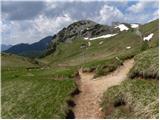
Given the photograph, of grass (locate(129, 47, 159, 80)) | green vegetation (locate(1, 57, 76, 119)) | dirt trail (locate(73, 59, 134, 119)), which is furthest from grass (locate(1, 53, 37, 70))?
grass (locate(129, 47, 159, 80))

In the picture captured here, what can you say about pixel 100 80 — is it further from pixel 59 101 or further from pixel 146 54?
pixel 59 101

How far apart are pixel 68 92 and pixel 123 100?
25.4ft

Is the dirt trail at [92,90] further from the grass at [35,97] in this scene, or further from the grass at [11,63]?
the grass at [11,63]

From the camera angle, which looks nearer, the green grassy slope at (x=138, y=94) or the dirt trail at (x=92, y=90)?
the green grassy slope at (x=138, y=94)

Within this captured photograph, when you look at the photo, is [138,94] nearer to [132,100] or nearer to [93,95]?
[132,100]

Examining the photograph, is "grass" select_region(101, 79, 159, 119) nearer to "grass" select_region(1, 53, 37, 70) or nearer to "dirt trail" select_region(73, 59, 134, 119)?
"dirt trail" select_region(73, 59, 134, 119)

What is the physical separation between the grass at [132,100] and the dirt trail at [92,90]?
1214 millimetres

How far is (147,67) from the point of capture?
41.3 m

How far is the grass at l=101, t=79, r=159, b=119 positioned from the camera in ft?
105

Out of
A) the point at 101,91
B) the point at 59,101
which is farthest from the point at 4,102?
the point at 101,91

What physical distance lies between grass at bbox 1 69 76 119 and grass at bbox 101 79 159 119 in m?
4.49

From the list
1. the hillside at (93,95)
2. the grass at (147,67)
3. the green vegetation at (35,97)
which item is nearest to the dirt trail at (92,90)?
the hillside at (93,95)

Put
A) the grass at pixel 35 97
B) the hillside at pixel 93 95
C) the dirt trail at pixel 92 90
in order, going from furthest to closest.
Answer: the dirt trail at pixel 92 90
the grass at pixel 35 97
the hillside at pixel 93 95

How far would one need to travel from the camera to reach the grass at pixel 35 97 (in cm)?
3672
